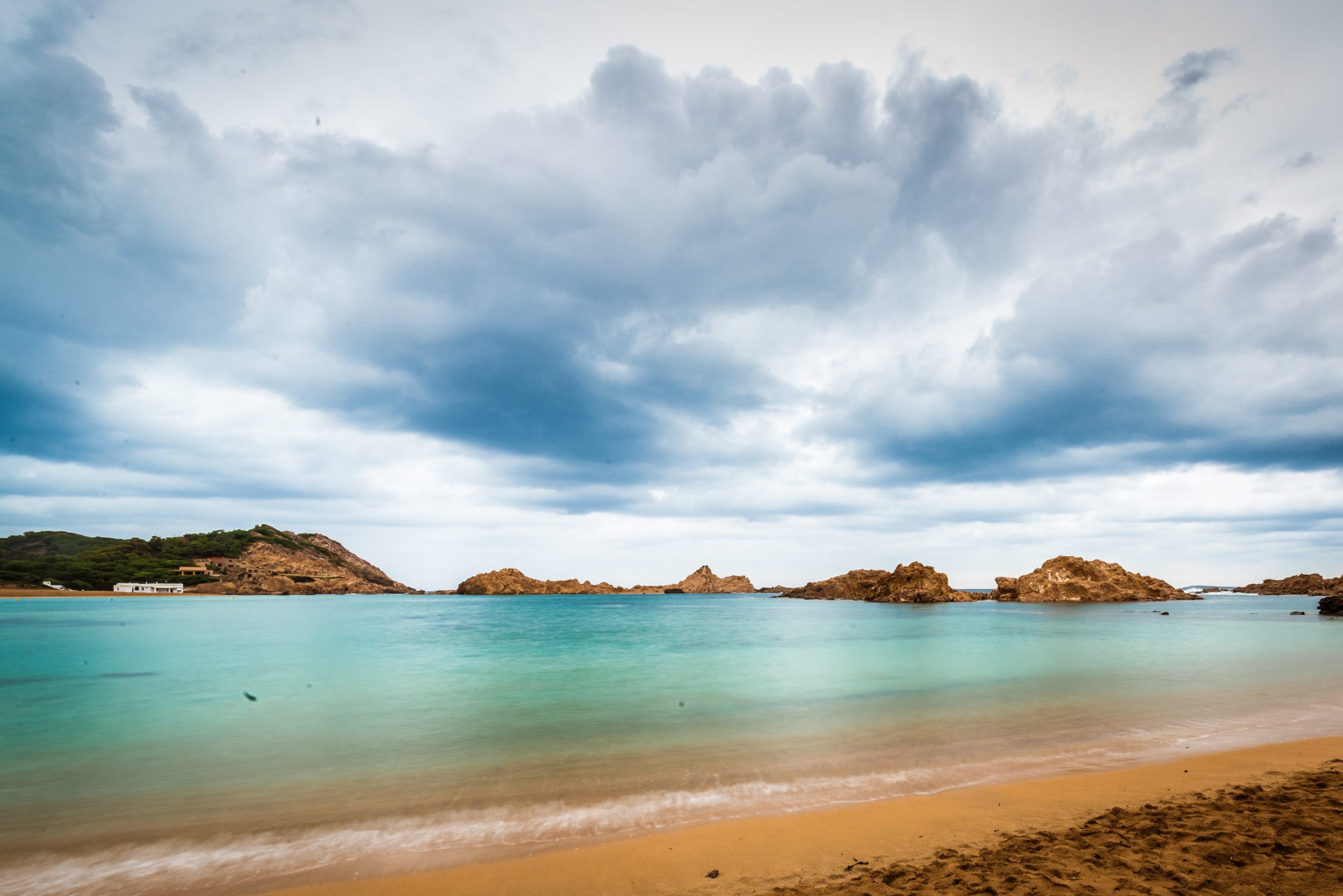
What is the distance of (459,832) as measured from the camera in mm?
6988

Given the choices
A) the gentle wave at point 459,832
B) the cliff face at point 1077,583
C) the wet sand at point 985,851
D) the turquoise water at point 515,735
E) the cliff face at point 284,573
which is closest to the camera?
the wet sand at point 985,851

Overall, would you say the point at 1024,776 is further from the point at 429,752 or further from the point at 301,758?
the point at 301,758

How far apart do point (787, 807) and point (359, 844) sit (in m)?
5.40

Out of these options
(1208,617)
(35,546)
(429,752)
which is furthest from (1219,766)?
(35,546)

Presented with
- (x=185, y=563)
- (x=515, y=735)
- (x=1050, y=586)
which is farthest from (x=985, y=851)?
(x=185, y=563)

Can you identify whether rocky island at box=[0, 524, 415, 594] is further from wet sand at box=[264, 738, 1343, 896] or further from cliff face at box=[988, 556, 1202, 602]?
cliff face at box=[988, 556, 1202, 602]

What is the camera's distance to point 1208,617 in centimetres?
5616

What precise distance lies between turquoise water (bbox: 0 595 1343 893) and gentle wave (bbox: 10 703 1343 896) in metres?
0.04

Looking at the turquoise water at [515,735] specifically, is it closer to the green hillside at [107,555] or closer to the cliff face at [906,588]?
the cliff face at [906,588]

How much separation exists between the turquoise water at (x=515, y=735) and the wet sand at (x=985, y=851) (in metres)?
0.72

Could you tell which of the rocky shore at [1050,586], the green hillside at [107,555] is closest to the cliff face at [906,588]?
the rocky shore at [1050,586]

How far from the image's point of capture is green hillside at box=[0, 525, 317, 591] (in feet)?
396

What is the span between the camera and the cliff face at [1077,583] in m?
95.4

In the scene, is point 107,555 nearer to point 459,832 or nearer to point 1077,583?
point 459,832
